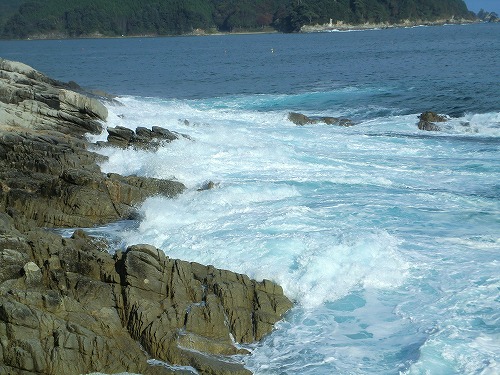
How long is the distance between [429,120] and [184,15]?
150 metres

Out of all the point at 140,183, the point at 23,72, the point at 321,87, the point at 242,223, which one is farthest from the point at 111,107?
the point at 321,87

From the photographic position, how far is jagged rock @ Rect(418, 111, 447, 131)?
94.3 ft

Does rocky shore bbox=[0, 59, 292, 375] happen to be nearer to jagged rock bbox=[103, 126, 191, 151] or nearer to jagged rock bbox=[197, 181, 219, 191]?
jagged rock bbox=[197, 181, 219, 191]

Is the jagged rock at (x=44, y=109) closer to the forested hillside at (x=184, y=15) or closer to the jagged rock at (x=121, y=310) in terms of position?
the jagged rock at (x=121, y=310)

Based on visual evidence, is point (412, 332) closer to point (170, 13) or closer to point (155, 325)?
point (155, 325)

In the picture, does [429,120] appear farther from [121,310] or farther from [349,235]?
[121,310]

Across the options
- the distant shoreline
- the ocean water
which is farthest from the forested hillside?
the ocean water

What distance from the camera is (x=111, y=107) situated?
30062mm

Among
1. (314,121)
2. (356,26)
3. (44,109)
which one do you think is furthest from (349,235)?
(356,26)

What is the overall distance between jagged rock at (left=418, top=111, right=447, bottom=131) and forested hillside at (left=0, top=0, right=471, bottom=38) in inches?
5213

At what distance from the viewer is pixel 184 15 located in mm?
173500

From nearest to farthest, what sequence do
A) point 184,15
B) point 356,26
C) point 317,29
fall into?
point 317,29
point 356,26
point 184,15

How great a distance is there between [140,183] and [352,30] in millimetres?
146470

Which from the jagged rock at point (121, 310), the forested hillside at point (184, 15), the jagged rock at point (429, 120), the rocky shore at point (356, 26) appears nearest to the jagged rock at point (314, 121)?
the jagged rock at point (429, 120)
